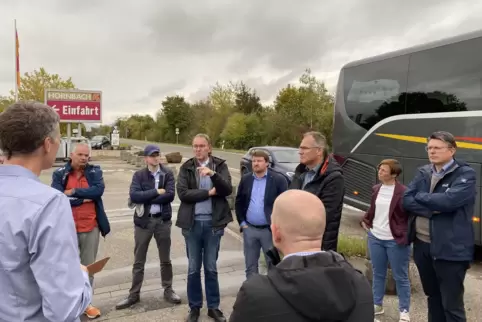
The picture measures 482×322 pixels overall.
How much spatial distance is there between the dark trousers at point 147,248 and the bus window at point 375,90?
16.9ft

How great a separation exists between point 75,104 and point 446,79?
809 inches

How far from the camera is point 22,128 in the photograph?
151 centimetres

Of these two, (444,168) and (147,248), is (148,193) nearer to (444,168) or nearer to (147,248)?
(147,248)

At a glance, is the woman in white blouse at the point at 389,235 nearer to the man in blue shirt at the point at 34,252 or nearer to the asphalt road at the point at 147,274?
the asphalt road at the point at 147,274

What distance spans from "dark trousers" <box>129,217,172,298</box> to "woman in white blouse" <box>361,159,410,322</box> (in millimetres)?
2389

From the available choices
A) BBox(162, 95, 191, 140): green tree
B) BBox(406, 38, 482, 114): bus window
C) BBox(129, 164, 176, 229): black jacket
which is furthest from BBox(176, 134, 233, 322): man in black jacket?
BBox(162, 95, 191, 140): green tree

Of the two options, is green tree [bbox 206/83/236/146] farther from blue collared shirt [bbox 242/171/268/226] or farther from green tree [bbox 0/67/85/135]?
blue collared shirt [bbox 242/171/268/226]

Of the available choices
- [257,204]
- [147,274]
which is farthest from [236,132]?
[257,204]

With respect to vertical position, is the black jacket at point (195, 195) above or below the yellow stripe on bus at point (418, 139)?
below

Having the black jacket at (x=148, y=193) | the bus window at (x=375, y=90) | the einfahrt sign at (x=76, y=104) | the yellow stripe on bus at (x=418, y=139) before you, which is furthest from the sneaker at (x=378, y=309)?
the einfahrt sign at (x=76, y=104)

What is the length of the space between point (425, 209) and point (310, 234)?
2.20 metres

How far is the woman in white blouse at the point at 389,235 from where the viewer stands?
377 cm

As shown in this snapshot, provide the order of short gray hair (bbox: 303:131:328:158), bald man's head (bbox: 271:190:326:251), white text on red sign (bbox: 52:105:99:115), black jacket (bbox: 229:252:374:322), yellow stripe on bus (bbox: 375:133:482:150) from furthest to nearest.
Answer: white text on red sign (bbox: 52:105:99:115) < yellow stripe on bus (bbox: 375:133:482:150) < short gray hair (bbox: 303:131:328:158) < bald man's head (bbox: 271:190:326:251) < black jacket (bbox: 229:252:374:322)

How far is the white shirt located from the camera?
3.88 meters
